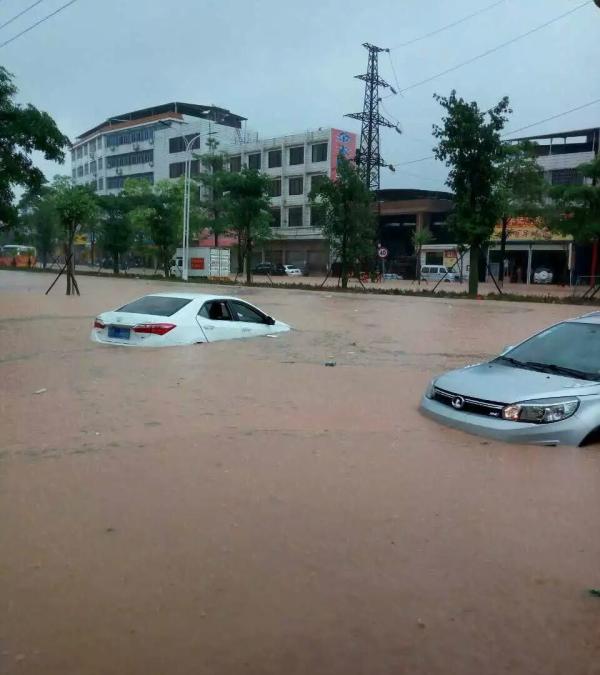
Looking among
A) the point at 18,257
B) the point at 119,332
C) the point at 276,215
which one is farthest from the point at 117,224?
the point at 119,332

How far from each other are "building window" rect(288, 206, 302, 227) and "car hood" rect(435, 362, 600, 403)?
66153mm

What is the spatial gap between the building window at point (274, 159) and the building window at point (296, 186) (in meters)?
2.39

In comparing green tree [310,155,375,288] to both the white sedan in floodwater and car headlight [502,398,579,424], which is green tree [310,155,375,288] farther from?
car headlight [502,398,579,424]

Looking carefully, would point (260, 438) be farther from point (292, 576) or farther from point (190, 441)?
point (292, 576)

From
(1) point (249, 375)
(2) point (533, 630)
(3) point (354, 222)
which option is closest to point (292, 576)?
(2) point (533, 630)

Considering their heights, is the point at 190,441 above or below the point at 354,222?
below

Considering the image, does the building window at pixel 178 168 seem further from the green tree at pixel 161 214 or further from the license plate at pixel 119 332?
the license plate at pixel 119 332

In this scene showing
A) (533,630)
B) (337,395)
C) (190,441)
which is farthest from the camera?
(337,395)

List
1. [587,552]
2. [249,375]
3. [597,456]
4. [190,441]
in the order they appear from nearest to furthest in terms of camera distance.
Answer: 1. [587,552]
2. [597,456]
3. [190,441]
4. [249,375]

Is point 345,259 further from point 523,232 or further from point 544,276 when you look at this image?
point 523,232

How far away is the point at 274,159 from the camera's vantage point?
74.2 m

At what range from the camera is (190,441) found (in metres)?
6.60

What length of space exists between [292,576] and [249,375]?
6334 millimetres

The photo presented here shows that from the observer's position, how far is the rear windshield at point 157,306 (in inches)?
472
